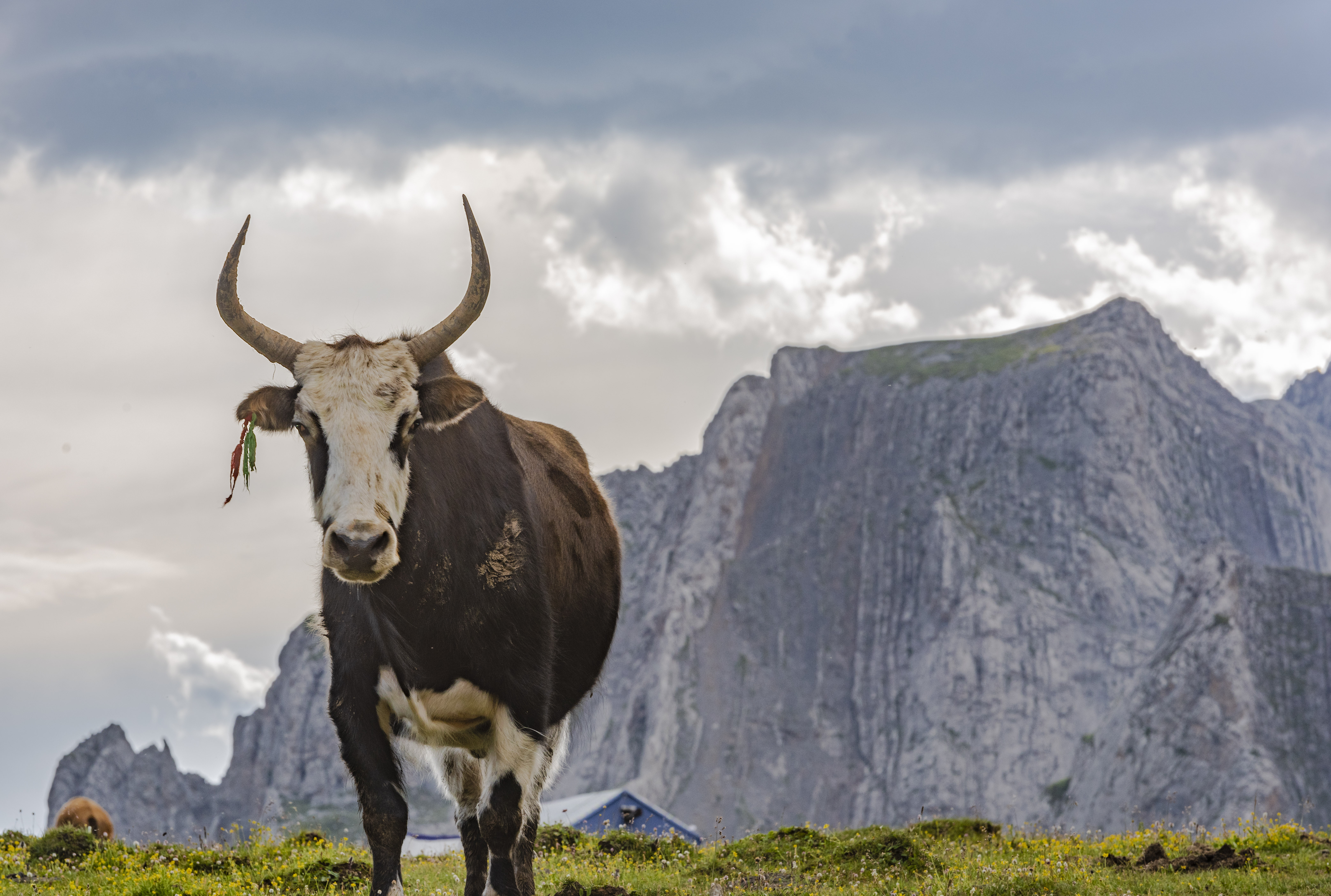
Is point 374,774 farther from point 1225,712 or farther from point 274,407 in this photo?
point 1225,712

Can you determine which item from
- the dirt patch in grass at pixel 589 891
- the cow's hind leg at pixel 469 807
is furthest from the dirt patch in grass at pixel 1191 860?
the cow's hind leg at pixel 469 807

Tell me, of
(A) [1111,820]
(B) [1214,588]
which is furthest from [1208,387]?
(A) [1111,820]

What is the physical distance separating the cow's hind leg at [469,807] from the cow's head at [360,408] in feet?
9.35

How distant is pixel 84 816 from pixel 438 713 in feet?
66.7

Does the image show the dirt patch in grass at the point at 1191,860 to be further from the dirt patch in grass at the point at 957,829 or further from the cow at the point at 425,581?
the cow at the point at 425,581

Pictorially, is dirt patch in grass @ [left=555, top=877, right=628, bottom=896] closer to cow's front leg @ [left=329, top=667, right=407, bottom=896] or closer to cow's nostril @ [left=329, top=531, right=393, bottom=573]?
cow's front leg @ [left=329, top=667, right=407, bottom=896]

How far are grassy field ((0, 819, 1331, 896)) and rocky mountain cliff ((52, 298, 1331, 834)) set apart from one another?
343 feet

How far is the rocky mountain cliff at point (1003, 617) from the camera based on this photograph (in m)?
122

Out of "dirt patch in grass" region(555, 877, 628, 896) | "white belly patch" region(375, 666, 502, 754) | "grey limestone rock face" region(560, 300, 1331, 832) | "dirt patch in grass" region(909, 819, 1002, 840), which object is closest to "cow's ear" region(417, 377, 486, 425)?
"white belly patch" region(375, 666, 502, 754)

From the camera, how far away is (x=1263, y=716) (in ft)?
391

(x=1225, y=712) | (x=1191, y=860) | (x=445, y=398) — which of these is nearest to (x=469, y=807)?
(x=445, y=398)

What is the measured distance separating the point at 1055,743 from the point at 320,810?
359ft

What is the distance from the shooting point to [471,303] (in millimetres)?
8844

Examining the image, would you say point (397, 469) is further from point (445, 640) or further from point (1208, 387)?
point (1208, 387)
